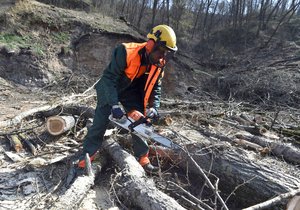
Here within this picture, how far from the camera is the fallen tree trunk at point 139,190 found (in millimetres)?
2832

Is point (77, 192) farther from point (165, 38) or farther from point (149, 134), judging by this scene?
point (165, 38)

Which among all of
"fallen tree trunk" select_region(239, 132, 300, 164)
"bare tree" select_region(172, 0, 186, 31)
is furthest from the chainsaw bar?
"bare tree" select_region(172, 0, 186, 31)

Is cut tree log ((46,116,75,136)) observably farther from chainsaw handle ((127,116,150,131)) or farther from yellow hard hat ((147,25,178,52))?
yellow hard hat ((147,25,178,52))

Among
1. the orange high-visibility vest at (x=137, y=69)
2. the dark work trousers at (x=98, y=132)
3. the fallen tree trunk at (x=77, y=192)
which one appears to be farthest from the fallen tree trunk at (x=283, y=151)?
the fallen tree trunk at (x=77, y=192)

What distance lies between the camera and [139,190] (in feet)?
9.94

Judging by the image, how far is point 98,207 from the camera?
3.17 metres

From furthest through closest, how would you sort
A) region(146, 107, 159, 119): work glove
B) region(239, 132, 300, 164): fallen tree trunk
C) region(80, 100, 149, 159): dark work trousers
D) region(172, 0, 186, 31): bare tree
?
1. region(172, 0, 186, 31): bare tree
2. region(239, 132, 300, 164): fallen tree trunk
3. region(80, 100, 149, 159): dark work trousers
4. region(146, 107, 159, 119): work glove

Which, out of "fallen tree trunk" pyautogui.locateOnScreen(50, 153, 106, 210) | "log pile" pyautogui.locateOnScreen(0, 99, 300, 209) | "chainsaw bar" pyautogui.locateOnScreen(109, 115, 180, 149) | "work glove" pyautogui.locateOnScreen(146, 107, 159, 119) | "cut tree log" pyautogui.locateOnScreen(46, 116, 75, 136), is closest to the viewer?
"fallen tree trunk" pyautogui.locateOnScreen(50, 153, 106, 210)

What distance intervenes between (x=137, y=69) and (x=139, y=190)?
1.34 metres

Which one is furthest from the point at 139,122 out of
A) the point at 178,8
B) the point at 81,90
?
the point at 178,8

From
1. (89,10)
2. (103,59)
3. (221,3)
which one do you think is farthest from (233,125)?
(221,3)

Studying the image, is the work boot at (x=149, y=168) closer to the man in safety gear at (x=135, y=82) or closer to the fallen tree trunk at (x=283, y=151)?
the man in safety gear at (x=135, y=82)

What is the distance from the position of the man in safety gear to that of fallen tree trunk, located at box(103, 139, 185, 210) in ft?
1.17

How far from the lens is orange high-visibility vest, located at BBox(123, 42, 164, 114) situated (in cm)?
345
